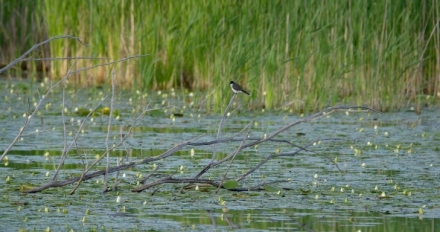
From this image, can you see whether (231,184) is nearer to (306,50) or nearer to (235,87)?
(235,87)

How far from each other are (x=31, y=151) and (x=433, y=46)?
A: 587 cm

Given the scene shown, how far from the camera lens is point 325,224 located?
537cm

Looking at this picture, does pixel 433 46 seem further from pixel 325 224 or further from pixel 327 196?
pixel 325 224

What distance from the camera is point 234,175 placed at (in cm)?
718

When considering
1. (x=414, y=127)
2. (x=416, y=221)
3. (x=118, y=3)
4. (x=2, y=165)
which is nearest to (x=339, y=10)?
(x=414, y=127)

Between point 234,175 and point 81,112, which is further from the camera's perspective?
point 81,112

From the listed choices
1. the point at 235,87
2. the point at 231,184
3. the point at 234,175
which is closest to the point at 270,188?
the point at 231,184

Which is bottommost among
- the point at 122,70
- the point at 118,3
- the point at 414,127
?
the point at 414,127

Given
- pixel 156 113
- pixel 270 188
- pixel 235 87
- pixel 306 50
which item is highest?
pixel 306 50

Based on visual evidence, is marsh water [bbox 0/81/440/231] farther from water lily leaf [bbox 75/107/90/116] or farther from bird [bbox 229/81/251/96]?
bird [bbox 229/81/251/96]

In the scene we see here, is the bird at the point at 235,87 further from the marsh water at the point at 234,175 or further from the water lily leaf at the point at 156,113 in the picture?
the water lily leaf at the point at 156,113

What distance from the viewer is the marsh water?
5450 mm

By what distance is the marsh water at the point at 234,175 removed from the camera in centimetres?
545

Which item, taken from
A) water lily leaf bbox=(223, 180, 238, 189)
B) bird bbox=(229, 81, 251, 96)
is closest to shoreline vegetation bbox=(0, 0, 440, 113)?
bird bbox=(229, 81, 251, 96)
